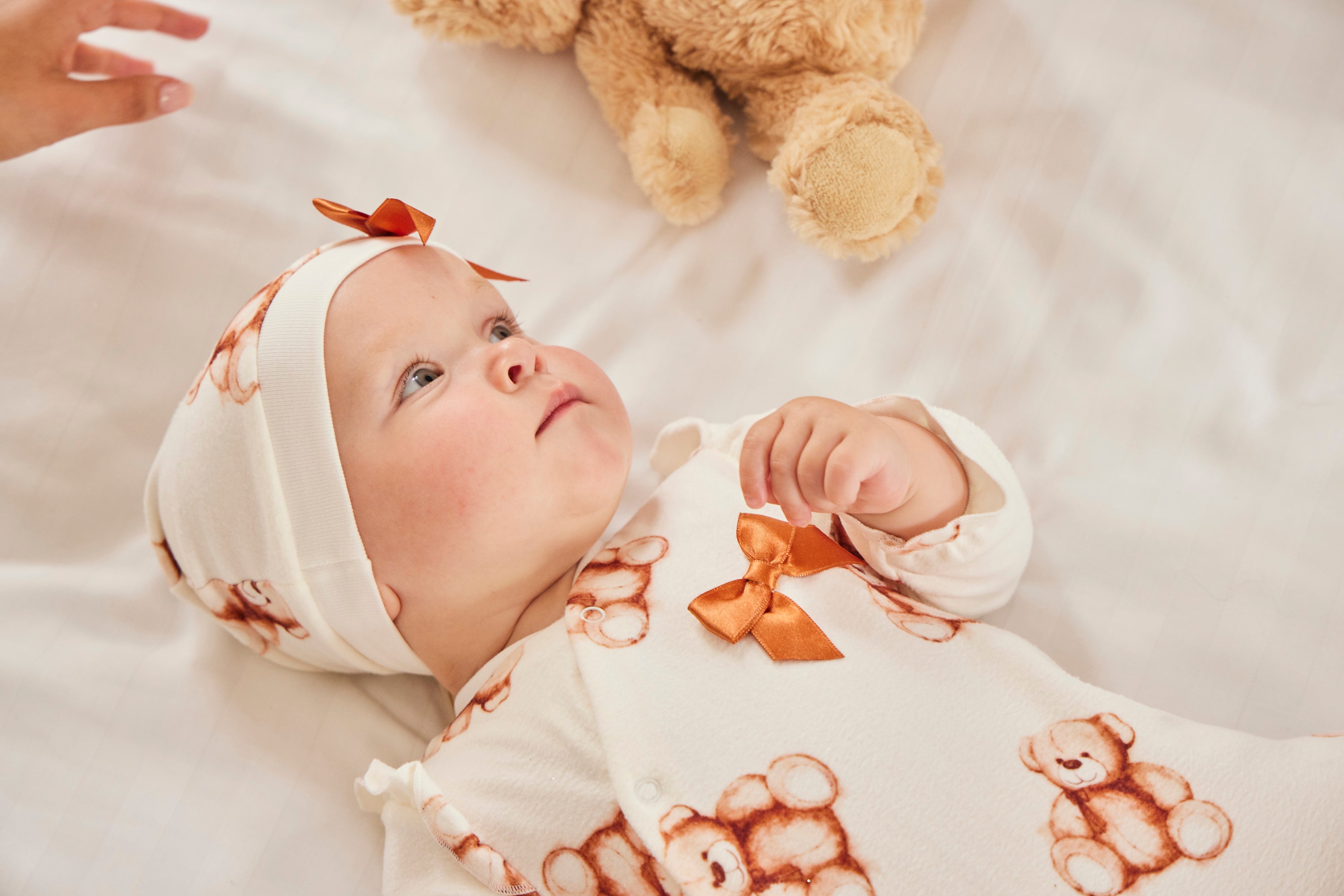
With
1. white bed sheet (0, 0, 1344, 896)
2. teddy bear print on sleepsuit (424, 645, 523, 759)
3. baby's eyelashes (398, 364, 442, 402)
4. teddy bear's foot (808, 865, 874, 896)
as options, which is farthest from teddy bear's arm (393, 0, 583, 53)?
teddy bear's foot (808, 865, 874, 896)

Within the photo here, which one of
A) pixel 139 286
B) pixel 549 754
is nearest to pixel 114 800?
pixel 549 754

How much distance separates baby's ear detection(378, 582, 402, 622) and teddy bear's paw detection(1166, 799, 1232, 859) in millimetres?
769

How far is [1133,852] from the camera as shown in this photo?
2.66 feet

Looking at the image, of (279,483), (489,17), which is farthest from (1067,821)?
(489,17)

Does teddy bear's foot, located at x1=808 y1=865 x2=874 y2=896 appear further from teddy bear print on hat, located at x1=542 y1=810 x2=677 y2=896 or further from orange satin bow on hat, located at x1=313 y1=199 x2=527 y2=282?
orange satin bow on hat, located at x1=313 y1=199 x2=527 y2=282

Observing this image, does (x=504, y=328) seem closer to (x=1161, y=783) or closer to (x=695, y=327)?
(x=695, y=327)

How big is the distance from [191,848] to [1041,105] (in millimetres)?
1353

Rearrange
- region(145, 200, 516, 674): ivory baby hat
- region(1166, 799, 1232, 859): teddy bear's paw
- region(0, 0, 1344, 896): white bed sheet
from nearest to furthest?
region(1166, 799, 1232, 859): teddy bear's paw → region(145, 200, 516, 674): ivory baby hat → region(0, 0, 1344, 896): white bed sheet

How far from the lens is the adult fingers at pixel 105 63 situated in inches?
47.1

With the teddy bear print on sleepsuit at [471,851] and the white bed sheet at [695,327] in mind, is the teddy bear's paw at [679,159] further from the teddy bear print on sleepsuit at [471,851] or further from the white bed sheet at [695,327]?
the teddy bear print on sleepsuit at [471,851]

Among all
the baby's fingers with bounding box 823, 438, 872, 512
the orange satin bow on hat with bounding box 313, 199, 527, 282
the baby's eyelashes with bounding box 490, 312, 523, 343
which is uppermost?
the orange satin bow on hat with bounding box 313, 199, 527, 282

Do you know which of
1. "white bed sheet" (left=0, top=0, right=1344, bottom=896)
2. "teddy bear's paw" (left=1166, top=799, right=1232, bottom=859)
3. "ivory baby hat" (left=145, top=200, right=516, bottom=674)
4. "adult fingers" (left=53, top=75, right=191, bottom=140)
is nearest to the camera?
"teddy bear's paw" (left=1166, top=799, right=1232, bottom=859)

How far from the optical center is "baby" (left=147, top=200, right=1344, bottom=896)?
32.6 inches

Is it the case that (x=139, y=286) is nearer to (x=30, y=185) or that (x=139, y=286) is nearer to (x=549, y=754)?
(x=30, y=185)
